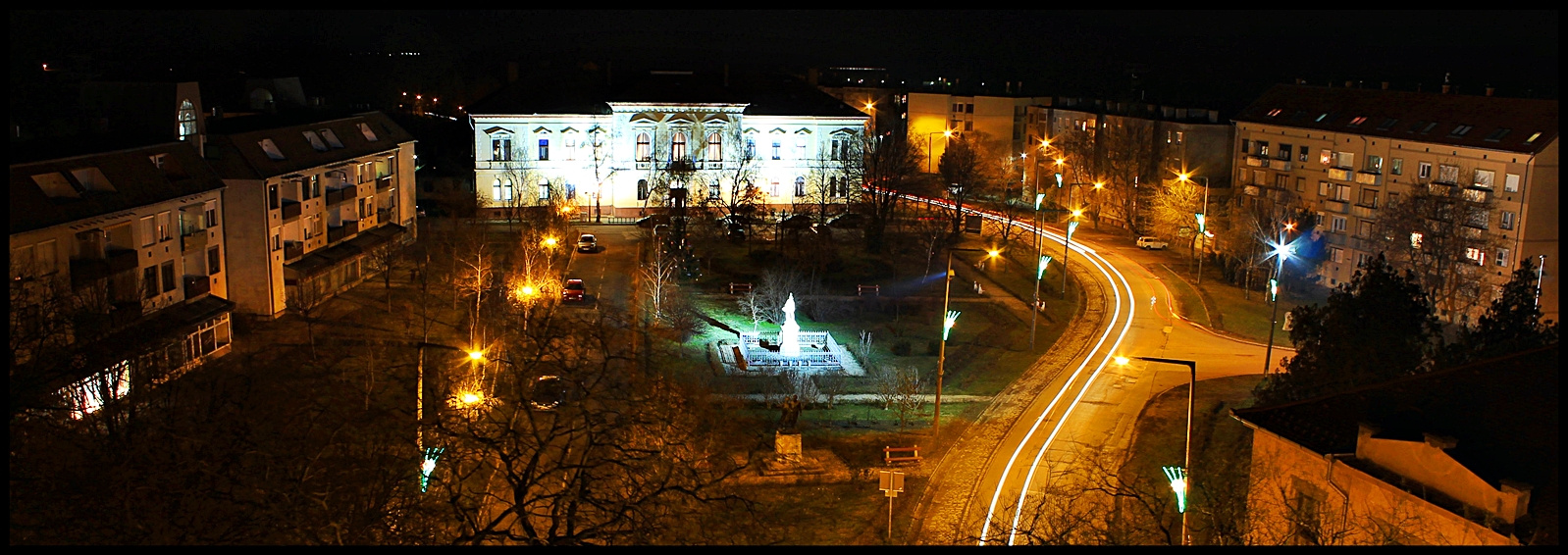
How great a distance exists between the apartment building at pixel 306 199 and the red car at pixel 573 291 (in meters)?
7.51

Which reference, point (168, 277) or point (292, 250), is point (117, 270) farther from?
point (292, 250)

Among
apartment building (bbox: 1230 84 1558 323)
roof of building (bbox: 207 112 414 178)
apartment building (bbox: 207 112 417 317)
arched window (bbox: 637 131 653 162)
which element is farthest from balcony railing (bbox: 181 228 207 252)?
apartment building (bbox: 1230 84 1558 323)

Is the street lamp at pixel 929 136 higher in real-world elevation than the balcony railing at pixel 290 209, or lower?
higher

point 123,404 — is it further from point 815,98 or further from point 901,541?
point 815,98

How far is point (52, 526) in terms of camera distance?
448 inches

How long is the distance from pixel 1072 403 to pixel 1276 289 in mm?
7478

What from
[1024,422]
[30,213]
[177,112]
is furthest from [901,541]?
[177,112]

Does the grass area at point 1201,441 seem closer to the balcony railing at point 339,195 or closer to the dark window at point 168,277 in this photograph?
the dark window at point 168,277

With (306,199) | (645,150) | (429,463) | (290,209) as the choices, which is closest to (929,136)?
(645,150)

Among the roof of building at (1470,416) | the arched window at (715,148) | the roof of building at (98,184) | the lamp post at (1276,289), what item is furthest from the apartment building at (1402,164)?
the roof of building at (98,184)

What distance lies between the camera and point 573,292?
120ft

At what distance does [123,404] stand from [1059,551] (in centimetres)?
1800

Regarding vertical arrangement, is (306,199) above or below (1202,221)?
above

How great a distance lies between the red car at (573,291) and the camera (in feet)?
120
